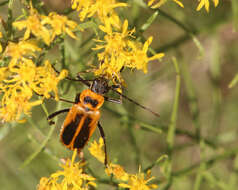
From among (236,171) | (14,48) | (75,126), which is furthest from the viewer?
(236,171)

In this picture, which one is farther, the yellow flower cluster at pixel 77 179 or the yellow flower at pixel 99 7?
the yellow flower cluster at pixel 77 179

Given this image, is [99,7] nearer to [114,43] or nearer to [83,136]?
[114,43]

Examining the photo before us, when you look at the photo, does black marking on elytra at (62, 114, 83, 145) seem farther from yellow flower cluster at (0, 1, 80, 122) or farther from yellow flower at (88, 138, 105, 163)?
yellow flower cluster at (0, 1, 80, 122)

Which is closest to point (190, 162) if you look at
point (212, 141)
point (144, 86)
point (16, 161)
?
point (212, 141)

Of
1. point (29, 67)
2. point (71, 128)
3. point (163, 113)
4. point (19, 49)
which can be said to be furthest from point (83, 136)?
point (163, 113)

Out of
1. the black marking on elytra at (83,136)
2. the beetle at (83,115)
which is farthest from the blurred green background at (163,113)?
the black marking on elytra at (83,136)

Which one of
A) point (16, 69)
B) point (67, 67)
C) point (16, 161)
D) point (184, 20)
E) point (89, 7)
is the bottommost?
point (16, 161)

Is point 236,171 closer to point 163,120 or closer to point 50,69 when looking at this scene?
point 163,120

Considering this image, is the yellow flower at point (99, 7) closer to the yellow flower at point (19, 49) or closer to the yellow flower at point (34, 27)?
the yellow flower at point (34, 27)
